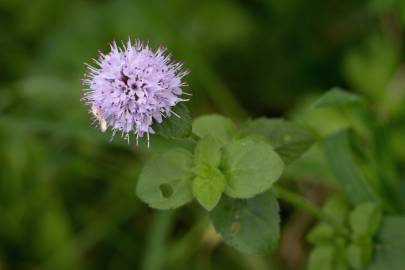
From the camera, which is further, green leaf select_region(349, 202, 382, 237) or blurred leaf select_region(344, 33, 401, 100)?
blurred leaf select_region(344, 33, 401, 100)

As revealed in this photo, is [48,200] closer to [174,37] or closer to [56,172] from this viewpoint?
[56,172]

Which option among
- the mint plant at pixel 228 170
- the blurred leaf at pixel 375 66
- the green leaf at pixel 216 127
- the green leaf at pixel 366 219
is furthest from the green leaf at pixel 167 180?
the blurred leaf at pixel 375 66

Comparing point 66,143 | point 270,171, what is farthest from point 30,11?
point 270,171

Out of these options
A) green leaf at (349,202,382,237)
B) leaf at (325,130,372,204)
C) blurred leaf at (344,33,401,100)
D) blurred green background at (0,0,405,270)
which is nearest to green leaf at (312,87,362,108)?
leaf at (325,130,372,204)

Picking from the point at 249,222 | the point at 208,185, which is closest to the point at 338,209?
the point at 249,222

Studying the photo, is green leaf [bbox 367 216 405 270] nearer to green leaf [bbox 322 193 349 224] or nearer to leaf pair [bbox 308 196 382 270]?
leaf pair [bbox 308 196 382 270]

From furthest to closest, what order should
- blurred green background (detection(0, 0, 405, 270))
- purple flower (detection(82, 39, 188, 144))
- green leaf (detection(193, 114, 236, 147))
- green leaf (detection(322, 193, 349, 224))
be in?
blurred green background (detection(0, 0, 405, 270))
green leaf (detection(322, 193, 349, 224))
green leaf (detection(193, 114, 236, 147))
purple flower (detection(82, 39, 188, 144))
